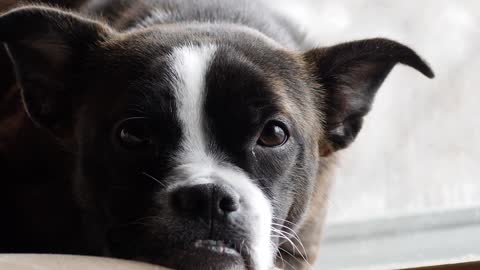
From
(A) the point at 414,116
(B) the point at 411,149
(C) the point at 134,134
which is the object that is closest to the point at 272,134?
(C) the point at 134,134

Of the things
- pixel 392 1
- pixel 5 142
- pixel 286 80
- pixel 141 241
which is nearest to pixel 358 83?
pixel 286 80

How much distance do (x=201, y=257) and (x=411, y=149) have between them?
1218 millimetres

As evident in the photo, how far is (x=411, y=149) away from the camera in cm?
258

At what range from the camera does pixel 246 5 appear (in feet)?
7.24

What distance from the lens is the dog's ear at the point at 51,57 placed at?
1767mm

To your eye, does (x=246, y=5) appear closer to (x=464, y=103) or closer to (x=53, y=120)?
(x=53, y=120)

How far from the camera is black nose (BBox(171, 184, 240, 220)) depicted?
1.50 metres

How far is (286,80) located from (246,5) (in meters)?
0.48

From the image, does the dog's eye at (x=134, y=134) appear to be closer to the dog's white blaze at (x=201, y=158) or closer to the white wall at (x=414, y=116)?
the dog's white blaze at (x=201, y=158)

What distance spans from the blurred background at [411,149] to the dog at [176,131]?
20 cm

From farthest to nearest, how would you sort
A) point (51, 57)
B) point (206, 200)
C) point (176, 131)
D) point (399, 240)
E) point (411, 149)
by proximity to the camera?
1. point (411, 149)
2. point (399, 240)
3. point (51, 57)
4. point (176, 131)
5. point (206, 200)

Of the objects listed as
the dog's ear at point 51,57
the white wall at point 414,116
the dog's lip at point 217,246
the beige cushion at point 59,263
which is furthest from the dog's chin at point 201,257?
the white wall at point 414,116

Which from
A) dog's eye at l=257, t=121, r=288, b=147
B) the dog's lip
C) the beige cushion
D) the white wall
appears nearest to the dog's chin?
the dog's lip

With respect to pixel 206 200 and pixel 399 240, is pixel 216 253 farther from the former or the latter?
pixel 399 240
